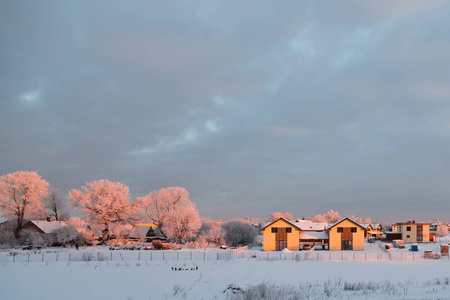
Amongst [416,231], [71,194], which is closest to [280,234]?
[71,194]

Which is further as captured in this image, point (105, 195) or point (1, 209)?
point (105, 195)

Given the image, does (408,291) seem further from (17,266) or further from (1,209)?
(1,209)

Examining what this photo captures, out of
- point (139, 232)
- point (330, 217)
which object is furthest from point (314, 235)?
point (330, 217)

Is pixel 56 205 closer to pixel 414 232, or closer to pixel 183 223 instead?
pixel 183 223

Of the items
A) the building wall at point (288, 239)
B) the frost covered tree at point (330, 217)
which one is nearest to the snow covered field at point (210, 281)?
the building wall at point (288, 239)

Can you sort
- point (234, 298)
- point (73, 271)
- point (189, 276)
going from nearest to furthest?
1. point (234, 298)
2. point (189, 276)
3. point (73, 271)

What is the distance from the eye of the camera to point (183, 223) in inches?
3007

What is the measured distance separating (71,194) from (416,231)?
80.6m

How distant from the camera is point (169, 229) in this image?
254 feet

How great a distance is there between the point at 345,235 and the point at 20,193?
5848cm

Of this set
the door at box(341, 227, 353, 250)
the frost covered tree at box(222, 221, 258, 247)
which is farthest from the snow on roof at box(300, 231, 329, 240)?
the frost covered tree at box(222, 221, 258, 247)

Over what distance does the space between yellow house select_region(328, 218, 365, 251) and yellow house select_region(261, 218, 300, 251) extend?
6.23 m

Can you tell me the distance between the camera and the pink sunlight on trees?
76062 mm

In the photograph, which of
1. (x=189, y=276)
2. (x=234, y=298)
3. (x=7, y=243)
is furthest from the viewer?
(x=7, y=243)
